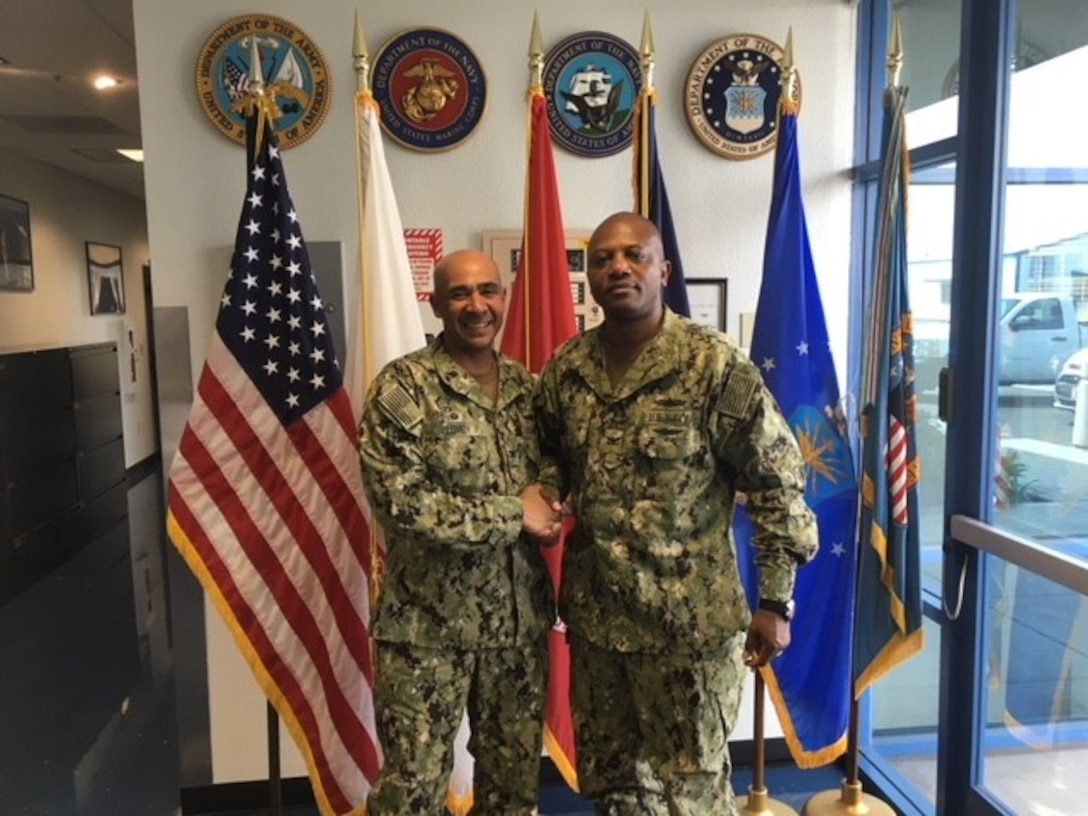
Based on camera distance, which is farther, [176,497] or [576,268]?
[576,268]

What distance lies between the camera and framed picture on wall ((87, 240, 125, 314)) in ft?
24.2

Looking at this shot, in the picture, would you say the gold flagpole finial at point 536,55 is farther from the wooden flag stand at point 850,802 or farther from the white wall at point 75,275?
the white wall at point 75,275

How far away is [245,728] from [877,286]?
81.9 inches

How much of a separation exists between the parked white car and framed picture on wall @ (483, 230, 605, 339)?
1.13m

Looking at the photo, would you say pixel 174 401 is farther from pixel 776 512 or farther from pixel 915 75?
pixel 915 75

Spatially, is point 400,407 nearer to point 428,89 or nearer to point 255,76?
point 255,76

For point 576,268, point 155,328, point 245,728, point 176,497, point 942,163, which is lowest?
point 245,728

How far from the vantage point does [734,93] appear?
2.46 metres

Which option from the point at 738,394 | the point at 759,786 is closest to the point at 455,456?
the point at 738,394

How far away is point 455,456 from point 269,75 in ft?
4.20

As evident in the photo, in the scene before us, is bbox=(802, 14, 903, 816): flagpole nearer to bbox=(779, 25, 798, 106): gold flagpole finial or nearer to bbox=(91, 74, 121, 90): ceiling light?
Answer: bbox=(779, 25, 798, 106): gold flagpole finial

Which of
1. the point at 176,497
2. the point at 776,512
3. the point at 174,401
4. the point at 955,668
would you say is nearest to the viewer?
the point at 776,512

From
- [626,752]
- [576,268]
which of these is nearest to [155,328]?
[576,268]

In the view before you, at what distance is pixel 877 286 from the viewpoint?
2.13 m
